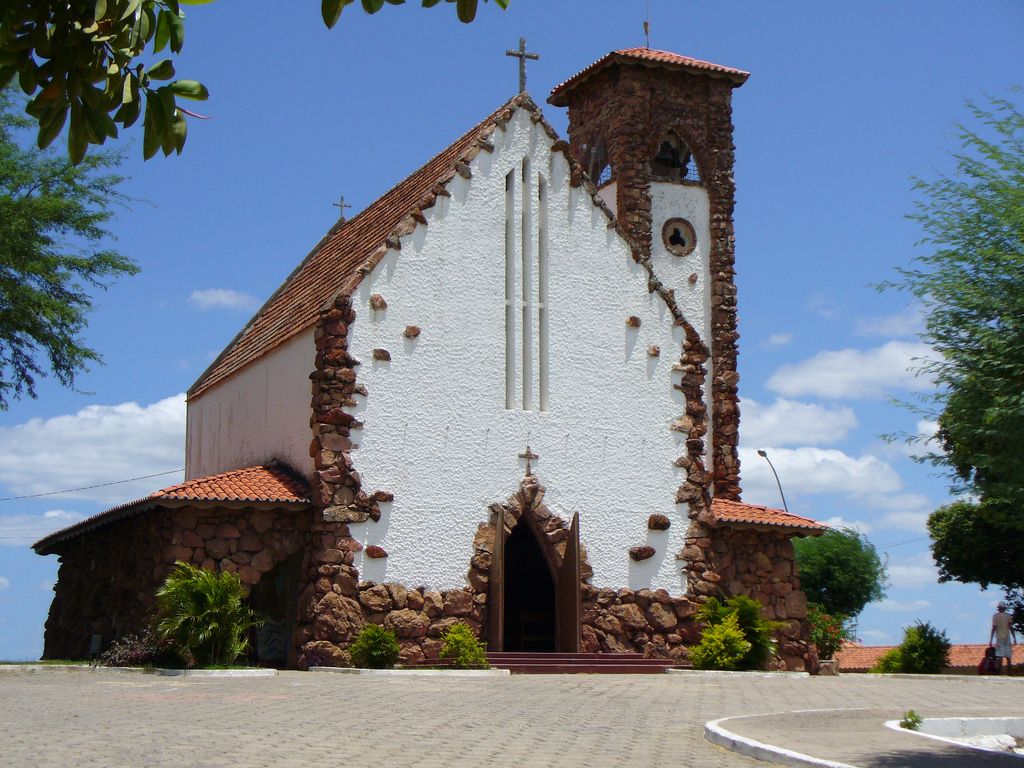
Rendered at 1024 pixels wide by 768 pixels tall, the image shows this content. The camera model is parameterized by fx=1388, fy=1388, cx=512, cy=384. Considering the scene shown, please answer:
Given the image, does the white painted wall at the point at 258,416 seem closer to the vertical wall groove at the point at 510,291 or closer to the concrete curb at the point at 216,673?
the vertical wall groove at the point at 510,291

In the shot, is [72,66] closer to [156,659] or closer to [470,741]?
[470,741]

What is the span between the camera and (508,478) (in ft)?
83.6

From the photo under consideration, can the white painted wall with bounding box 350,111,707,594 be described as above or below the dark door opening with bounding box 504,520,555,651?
above

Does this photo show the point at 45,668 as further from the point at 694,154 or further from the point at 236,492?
the point at 694,154

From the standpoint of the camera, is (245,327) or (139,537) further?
(245,327)

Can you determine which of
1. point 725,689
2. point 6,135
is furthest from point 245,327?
point 725,689

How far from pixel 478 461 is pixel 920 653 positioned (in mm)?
10828

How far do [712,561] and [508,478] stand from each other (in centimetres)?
457

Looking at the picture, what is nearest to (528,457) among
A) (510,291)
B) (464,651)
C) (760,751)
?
(510,291)

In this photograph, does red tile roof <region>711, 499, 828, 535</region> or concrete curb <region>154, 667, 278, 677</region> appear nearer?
concrete curb <region>154, 667, 278, 677</region>

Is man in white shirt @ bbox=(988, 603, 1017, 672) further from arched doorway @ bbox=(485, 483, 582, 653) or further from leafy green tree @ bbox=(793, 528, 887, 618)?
leafy green tree @ bbox=(793, 528, 887, 618)

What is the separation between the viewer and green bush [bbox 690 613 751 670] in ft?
82.3

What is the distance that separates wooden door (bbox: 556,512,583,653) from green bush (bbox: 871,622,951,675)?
829 cm

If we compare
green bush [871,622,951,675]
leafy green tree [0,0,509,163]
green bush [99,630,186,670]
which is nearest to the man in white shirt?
green bush [871,622,951,675]
